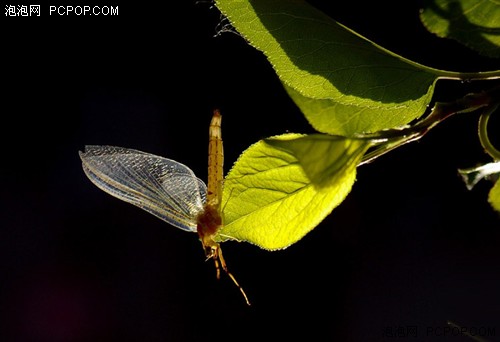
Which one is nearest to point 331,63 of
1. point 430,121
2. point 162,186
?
point 430,121

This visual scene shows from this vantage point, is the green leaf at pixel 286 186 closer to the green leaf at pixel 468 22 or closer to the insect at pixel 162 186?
Answer: the green leaf at pixel 468 22

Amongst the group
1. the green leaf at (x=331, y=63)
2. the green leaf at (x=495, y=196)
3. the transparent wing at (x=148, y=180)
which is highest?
the green leaf at (x=331, y=63)

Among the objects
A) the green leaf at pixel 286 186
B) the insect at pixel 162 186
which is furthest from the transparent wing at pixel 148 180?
the green leaf at pixel 286 186

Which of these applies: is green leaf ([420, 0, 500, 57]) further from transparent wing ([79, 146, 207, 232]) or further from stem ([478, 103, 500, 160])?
transparent wing ([79, 146, 207, 232])

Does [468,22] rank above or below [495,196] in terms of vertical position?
above

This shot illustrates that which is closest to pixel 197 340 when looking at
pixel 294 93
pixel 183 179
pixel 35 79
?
pixel 35 79

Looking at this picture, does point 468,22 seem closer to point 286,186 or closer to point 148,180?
point 286,186

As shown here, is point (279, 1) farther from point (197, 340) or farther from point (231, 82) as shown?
point (197, 340)

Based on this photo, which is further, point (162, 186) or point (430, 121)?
point (162, 186)
